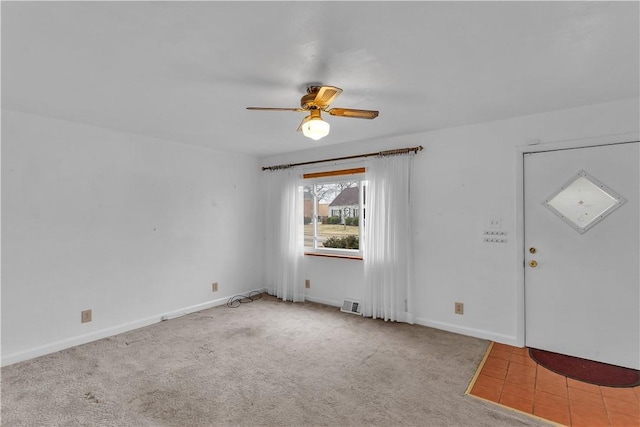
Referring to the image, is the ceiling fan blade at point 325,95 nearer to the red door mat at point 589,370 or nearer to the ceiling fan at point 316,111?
the ceiling fan at point 316,111

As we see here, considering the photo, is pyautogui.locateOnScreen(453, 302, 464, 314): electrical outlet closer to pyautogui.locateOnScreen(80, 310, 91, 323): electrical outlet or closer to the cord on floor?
the cord on floor

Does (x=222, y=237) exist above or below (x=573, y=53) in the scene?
below

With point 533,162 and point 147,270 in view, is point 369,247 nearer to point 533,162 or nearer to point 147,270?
point 533,162

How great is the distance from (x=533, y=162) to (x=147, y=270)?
14.6 ft

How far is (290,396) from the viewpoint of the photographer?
232cm

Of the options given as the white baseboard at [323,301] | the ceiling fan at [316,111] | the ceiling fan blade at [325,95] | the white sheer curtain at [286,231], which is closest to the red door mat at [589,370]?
the white baseboard at [323,301]

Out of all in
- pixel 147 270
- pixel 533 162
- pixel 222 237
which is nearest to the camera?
pixel 533 162

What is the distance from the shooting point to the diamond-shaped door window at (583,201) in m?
2.80

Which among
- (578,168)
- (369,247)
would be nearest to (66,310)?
(369,247)

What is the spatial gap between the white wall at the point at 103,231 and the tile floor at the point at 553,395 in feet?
11.7

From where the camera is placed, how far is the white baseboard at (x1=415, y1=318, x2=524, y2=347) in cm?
320

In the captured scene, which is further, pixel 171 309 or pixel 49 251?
pixel 171 309

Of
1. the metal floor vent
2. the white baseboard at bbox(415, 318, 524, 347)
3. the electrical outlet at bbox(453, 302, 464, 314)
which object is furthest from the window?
the electrical outlet at bbox(453, 302, 464, 314)

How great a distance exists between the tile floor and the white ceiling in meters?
2.31
